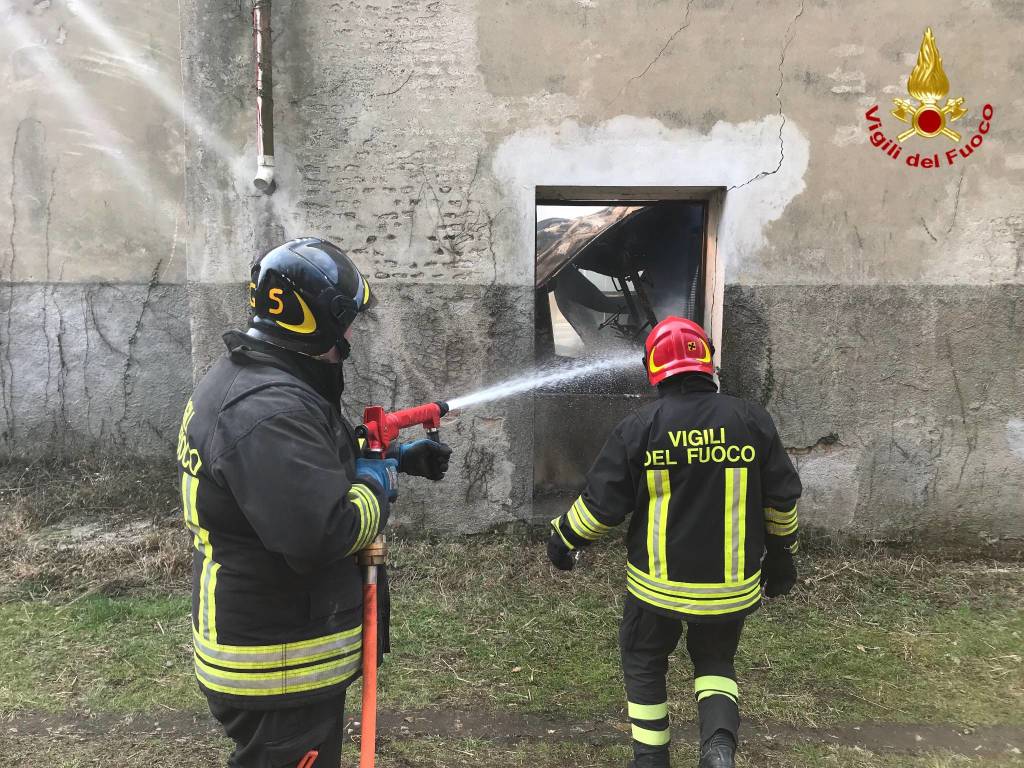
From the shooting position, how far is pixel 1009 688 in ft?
11.2

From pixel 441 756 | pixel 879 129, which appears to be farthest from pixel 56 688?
pixel 879 129

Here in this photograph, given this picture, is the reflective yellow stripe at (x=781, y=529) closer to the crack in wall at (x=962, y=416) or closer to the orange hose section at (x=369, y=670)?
the orange hose section at (x=369, y=670)

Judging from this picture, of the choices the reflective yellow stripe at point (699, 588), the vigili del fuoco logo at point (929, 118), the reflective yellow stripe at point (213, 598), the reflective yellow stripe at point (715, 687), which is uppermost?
the vigili del fuoco logo at point (929, 118)

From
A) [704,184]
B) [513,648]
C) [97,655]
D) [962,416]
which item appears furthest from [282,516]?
[962,416]

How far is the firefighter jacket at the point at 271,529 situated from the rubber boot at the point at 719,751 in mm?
1371

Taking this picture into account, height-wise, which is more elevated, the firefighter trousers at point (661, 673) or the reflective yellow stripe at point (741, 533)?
the reflective yellow stripe at point (741, 533)

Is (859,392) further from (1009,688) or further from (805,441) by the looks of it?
(1009,688)

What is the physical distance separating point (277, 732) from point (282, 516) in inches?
27.0

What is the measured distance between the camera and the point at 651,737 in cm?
263

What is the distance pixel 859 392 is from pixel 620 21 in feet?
9.72

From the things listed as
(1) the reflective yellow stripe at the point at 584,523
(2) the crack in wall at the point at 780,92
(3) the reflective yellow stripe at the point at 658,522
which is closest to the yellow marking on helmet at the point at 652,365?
(3) the reflective yellow stripe at the point at 658,522

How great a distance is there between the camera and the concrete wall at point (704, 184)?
178 inches

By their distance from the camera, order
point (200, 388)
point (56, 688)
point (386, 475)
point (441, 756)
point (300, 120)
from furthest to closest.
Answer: point (300, 120)
point (56, 688)
point (441, 756)
point (386, 475)
point (200, 388)

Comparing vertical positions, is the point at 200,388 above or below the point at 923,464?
above
